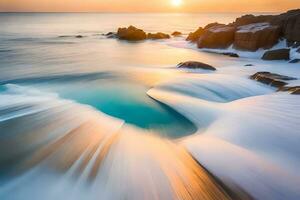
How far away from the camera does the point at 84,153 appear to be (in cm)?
627

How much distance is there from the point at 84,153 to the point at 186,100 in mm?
4630

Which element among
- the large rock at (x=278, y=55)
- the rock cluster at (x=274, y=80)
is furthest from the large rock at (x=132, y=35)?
the rock cluster at (x=274, y=80)

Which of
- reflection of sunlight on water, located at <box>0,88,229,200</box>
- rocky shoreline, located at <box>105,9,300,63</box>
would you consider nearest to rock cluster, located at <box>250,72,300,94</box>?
rocky shoreline, located at <box>105,9,300,63</box>

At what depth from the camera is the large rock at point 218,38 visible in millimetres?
26062

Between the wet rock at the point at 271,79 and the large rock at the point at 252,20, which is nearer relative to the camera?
the wet rock at the point at 271,79

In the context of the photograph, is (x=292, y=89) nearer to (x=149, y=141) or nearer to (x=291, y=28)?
(x=149, y=141)

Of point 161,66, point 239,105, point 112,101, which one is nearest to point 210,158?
point 239,105

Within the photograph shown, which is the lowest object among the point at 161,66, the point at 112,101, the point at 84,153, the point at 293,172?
the point at 161,66

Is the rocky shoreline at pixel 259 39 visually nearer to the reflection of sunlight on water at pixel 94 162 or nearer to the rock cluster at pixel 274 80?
the rock cluster at pixel 274 80

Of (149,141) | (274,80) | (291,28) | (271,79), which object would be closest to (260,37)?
(291,28)

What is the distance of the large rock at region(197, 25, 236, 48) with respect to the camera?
2606 centimetres

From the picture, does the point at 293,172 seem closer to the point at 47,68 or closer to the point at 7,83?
the point at 7,83

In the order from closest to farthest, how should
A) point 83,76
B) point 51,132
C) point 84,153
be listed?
point 84,153 → point 51,132 → point 83,76

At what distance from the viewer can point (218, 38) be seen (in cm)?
2706
